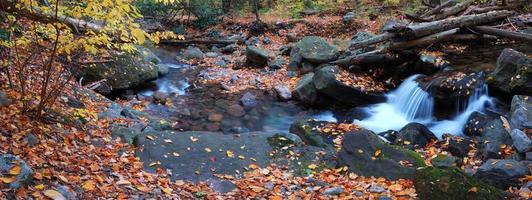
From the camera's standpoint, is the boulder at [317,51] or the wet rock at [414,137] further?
the boulder at [317,51]

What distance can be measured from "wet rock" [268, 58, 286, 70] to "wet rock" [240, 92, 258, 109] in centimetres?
331

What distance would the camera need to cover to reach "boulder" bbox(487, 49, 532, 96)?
9391 mm

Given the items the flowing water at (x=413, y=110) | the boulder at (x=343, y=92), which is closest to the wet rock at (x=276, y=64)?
the boulder at (x=343, y=92)

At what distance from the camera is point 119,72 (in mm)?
12633

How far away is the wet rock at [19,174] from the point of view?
4.20 metres

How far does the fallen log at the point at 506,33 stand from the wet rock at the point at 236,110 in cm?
702

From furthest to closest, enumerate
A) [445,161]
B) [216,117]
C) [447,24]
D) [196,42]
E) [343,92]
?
[196,42] < [343,92] < [447,24] < [216,117] < [445,161]

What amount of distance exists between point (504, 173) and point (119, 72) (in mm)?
10259

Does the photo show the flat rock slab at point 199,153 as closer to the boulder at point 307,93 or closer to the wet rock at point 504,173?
the wet rock at point 504,173

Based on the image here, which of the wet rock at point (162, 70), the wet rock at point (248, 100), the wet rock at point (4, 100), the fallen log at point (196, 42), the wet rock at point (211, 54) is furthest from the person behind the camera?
the fallen log at point (196, 42)

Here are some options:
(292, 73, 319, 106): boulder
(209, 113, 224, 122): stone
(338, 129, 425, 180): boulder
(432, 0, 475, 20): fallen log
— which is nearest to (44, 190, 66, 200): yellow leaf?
(338, 129, 425, 180): boulder

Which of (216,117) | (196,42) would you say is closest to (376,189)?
(216,117)

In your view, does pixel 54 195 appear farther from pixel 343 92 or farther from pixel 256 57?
pixel 256 57

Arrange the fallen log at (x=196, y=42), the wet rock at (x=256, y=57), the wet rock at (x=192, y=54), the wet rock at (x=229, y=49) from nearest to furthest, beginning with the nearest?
1. the wet rock at (x=256, y=57)
2. the wet rock at (x=192, y=54)
3. the wet rock at (x=229, y=49)
4. the fallen log at (x=196, y=42)
